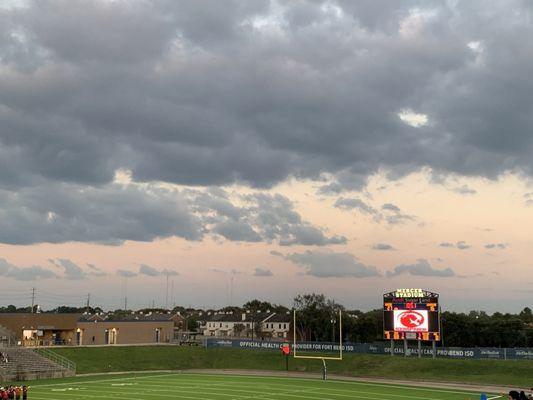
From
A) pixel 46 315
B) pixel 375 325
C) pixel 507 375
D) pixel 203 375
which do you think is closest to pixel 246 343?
pixel 203 375

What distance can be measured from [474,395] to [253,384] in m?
18.4

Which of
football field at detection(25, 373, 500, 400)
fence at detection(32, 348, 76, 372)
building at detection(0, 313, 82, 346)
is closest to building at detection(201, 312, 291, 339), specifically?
building at detection(0, 313, 82, 346)

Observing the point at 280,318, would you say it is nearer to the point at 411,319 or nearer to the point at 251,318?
the point at 251,318

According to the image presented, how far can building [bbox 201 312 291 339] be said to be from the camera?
144 m

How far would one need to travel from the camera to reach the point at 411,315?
62875mm

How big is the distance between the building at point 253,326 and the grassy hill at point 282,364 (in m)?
63.1

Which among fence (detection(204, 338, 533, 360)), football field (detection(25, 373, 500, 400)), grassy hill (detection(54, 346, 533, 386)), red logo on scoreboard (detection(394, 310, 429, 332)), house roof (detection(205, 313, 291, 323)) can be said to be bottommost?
football field (detection(25, 373, 500, 400))

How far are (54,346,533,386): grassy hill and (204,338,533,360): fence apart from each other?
80.0 inches

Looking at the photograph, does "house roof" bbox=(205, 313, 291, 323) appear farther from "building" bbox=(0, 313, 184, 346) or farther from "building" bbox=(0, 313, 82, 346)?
"building" bbox=(0, 313, 82, 346)

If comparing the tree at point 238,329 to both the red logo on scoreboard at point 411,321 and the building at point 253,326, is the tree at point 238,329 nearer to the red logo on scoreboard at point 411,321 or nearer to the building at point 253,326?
the building at point 253,326

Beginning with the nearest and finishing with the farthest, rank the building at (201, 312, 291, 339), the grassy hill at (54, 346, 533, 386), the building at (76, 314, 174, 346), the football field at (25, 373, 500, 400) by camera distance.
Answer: the football field at (25, 373, 500, 400) < the grassy hill at (54, 346, 533, 386) < the building at (76, 314, 174, 346) < the building at (201, 312, 291, 339)

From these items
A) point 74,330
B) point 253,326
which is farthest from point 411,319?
point 253,326

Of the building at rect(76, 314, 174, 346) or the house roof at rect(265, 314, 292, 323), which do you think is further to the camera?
the house roof at rect(265, 314, 292, 323)

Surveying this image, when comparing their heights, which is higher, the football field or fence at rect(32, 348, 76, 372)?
fence at rect(32, 348, 76, 372)
